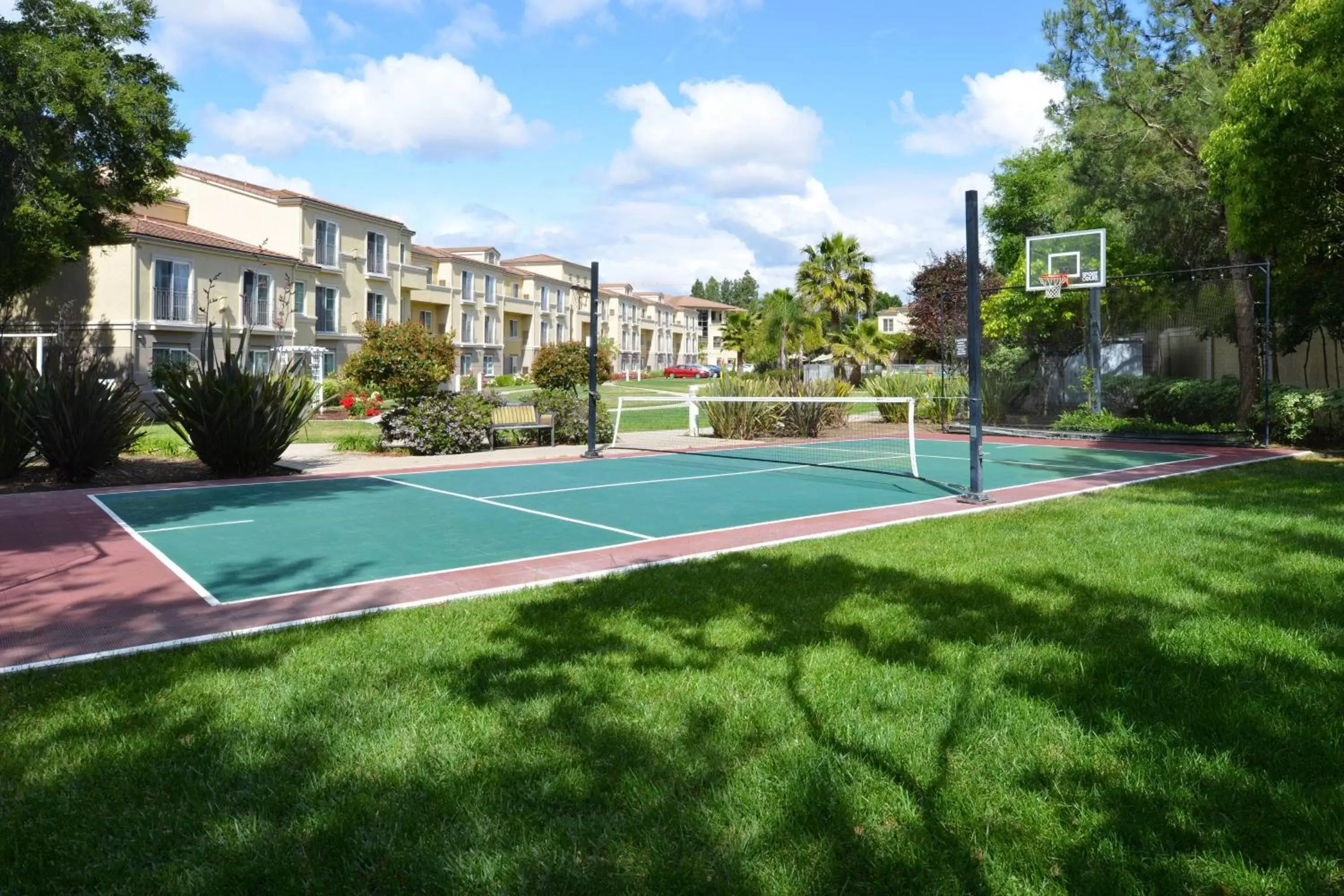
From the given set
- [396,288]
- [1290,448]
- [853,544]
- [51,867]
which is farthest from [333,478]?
[396,288]

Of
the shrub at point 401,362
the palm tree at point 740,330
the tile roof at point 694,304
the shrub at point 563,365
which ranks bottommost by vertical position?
the shrub at point 401,362

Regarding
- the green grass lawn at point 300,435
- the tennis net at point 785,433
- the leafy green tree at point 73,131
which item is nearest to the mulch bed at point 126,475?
the green grass lawn at point 300,435

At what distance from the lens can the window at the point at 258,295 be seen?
41562mm

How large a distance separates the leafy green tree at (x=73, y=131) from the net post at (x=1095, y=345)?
25.9 m

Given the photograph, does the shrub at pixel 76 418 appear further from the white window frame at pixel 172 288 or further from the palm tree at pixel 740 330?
the palm tree at pixel 740 330

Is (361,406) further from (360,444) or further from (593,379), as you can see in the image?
(593,379)

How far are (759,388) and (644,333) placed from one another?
89112 mm

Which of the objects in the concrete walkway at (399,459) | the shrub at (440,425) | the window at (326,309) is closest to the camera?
the concrete walkway at (399,459)

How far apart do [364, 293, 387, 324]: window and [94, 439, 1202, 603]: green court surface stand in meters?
38.6

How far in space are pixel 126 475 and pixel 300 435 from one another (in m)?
10.2

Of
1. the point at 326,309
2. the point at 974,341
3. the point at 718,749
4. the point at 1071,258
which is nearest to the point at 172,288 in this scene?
the point at 326,309

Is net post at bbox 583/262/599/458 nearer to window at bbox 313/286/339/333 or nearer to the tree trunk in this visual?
the tree trunk

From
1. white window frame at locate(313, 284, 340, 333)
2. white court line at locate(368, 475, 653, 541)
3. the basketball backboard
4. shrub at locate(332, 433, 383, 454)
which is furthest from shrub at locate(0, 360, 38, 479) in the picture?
white window frame at locate(313, 284, 340, 333)

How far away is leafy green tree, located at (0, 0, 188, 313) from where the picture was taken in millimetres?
25047
